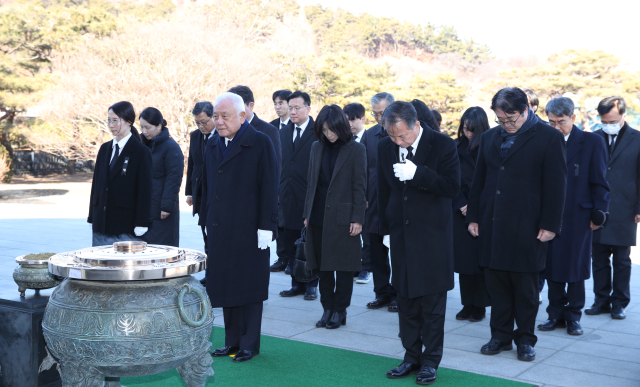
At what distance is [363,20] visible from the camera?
61.5 m

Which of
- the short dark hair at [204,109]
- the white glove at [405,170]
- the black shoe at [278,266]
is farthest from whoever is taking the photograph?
the black shoe at [278,266]

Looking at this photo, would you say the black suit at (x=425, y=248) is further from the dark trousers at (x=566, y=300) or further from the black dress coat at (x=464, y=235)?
the dark trousers at (x=566, y=300)

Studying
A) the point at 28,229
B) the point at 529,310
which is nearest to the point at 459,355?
the point at 529,310

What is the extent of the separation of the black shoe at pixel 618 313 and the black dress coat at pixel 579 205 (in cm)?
81

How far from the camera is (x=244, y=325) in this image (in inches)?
176

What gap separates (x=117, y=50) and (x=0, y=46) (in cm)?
403

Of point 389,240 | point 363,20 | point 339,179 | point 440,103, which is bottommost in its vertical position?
point 389,240

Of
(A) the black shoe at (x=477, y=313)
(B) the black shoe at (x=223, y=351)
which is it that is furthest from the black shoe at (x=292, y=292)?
(B) the black shoe at (x=223, y=351)

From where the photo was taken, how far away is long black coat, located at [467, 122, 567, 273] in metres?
4.16

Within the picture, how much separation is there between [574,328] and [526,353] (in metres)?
0.93

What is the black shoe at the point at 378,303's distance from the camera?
19.4 ft

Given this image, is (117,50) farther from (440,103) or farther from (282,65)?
(440,103)

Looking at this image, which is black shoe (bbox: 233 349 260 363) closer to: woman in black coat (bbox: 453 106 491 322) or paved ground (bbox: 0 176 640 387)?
paved ground (bbox: 0 176 640 387)

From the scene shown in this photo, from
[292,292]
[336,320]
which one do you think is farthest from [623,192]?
[292,292]
